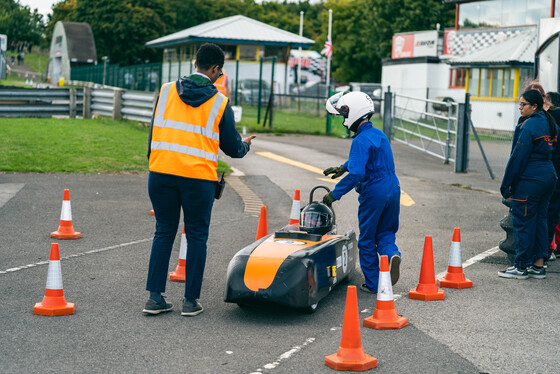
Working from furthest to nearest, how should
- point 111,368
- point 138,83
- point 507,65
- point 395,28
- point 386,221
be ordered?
point 395,28
point 138,83
point 507,65
point 386,221
point 111,368

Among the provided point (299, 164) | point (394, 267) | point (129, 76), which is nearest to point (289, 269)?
point (394, 267)

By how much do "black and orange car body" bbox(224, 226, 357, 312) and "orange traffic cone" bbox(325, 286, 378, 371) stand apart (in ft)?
3.05

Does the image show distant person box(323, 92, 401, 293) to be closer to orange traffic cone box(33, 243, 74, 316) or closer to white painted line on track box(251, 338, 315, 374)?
white painted line on track box(251, 338, 315, 374)

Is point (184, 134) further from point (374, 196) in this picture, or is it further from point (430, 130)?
point (430, 130)

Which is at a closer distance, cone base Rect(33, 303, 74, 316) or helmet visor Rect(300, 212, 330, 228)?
cone base Rect(33, 303, 74, 316)

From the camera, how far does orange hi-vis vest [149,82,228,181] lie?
6070 mm

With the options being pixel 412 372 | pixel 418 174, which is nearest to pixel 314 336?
pixel 412 372

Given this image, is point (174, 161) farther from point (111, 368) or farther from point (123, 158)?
point (123, 158)

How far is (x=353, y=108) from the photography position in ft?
23.4

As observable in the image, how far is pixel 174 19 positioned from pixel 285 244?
232 feet

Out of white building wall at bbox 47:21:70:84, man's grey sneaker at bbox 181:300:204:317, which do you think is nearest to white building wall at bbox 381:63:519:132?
man's grey sneaker at bbox 181:300:204:317

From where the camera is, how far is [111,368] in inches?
193

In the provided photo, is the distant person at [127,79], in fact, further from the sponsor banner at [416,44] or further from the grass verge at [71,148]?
the grass verge at [71,148]

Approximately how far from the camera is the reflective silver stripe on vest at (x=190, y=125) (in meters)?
6.07
